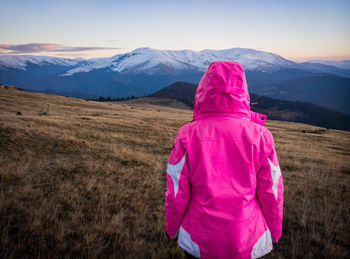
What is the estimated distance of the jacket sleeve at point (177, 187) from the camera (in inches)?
100

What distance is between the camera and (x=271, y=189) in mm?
Result: 2611

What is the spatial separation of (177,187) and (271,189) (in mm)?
1336

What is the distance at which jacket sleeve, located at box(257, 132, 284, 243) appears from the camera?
8.55ft

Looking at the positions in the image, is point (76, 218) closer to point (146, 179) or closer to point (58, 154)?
point (146, 179)

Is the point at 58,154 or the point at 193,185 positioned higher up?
the point at 193,185

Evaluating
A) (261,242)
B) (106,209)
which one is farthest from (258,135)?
(106,209)

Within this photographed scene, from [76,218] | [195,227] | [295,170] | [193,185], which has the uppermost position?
[193,185]

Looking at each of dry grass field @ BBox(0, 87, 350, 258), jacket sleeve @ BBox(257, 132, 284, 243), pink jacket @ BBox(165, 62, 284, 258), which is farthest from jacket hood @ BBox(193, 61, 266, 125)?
dry grass field @ BBox(0, 87, 350, 258)

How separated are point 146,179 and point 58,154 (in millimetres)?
4895

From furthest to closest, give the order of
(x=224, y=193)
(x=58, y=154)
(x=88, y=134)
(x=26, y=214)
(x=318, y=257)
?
(x=88, y=134) → (x=58, y=154) → (x=26, y=214) → (x=318, y=257) → (x=224, y=193)

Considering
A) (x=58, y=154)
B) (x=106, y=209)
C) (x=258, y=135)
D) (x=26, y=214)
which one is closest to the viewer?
(x=258, y=135)

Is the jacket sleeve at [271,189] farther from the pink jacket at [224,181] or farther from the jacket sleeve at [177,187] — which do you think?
the jacket sleeve at [177,187]

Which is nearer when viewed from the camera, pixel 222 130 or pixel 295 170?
pixel 222 130

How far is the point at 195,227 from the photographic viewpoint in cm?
246
